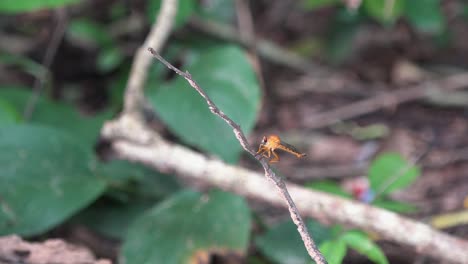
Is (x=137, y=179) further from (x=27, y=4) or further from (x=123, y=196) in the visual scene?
(x=27, y=4)

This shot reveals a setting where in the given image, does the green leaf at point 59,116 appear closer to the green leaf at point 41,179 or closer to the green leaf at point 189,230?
the green leaf at point 41,179

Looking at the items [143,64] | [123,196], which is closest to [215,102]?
[143,64]

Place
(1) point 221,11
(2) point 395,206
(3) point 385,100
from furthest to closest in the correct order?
(1) point 221,11 < (3) point 385,100 < (2) point 395,206

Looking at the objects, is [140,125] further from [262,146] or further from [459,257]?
[459,257]

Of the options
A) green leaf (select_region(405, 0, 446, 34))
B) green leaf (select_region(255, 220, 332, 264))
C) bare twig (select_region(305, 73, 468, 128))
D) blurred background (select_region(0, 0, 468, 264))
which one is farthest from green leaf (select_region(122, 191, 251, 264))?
green leaf (select_region(405, 0, 446, 34))

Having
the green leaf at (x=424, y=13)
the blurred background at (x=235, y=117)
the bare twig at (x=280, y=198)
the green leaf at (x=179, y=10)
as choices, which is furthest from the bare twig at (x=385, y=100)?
the bare twig at (x=280, y=198)
